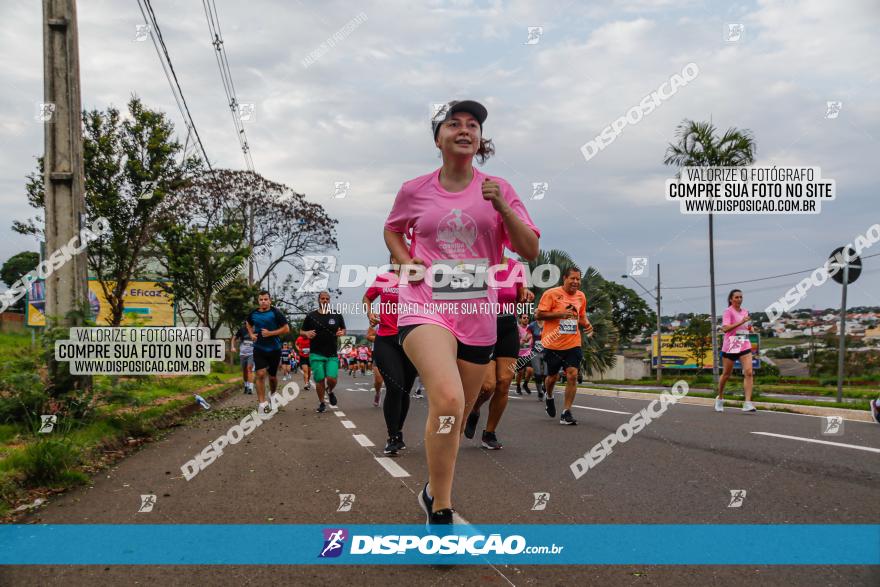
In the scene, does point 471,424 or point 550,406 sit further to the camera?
point 550,406

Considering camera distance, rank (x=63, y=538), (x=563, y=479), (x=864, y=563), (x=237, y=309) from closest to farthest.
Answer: (x=864, y=563) < (x=63, y=538) < (x=563, y=479) < (x=237, y=309)

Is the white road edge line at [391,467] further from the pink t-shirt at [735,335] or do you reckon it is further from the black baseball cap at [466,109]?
the pink t-shirt at [735,335]

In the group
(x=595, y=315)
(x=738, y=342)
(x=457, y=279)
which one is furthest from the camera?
(x=595, y=315)

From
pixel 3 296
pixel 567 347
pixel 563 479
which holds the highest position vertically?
pixel 3 296

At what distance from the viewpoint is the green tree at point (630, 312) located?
90.6 metres

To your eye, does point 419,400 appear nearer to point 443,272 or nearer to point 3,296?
point 3,296

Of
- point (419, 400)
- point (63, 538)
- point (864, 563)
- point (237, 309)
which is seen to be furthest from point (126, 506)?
point (237, 309)

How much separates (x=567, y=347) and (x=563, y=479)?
14.0 feet

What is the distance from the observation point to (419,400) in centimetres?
1560

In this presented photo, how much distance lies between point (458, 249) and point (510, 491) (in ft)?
7.08

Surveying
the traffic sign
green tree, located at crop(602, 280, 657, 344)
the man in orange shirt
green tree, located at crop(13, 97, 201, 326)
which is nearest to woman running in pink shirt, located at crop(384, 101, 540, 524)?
the man in orange shirt

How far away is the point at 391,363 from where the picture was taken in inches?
266

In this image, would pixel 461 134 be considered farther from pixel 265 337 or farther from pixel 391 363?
pixel 265 337

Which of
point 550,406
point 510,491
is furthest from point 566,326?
point 510,491
